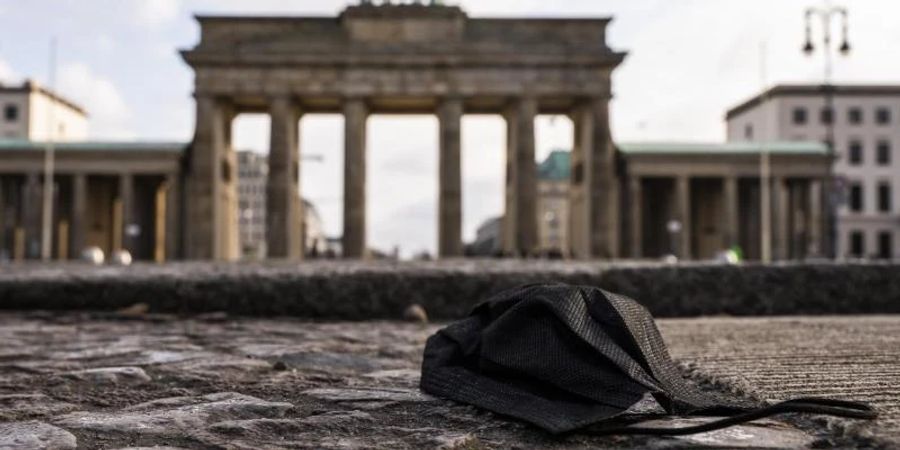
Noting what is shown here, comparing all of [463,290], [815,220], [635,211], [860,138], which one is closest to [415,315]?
[463,290]

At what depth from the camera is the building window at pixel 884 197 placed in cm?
7525

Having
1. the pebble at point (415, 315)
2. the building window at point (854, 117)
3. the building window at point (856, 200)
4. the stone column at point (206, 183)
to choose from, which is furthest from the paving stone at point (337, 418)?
the building window at point (854, 117)

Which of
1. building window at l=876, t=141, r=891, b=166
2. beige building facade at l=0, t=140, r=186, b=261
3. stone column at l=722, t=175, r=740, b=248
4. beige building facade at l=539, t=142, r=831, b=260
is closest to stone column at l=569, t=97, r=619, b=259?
beige building facade at l=539, t=142, r=831, b=260

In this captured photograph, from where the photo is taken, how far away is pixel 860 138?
7525 centimetres

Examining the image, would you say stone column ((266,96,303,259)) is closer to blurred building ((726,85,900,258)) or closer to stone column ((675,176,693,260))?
stone column ((675,176,693,260))

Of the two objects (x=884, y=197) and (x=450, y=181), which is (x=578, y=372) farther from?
(x=884, y=197)

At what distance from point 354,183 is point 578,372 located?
1561 inches


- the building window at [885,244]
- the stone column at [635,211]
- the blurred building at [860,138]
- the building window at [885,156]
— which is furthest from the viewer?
the building window at [885,156]

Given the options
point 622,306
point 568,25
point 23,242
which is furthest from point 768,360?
point 23,242

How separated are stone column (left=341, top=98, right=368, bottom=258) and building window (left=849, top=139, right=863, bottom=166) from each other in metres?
50.6

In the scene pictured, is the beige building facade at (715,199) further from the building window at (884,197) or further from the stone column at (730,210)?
the building window at (884,197)

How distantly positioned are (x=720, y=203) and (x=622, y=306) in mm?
53680

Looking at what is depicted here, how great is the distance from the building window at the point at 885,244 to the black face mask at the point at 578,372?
78284 mm

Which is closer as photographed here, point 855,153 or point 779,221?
point 779,221
